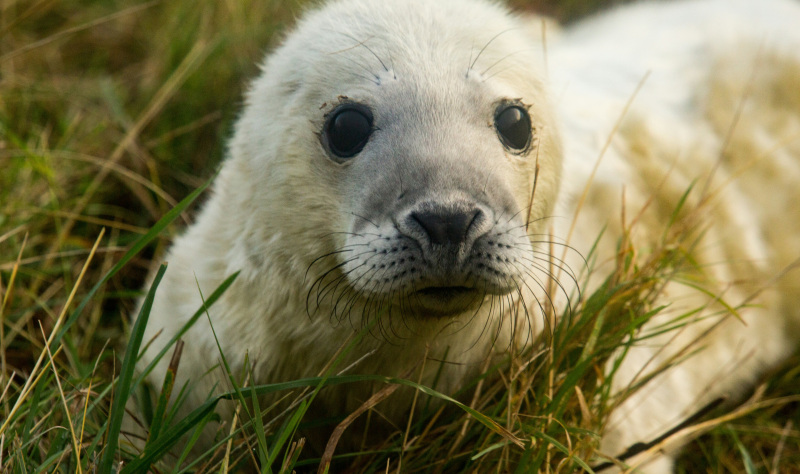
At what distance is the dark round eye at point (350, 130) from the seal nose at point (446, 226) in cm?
49

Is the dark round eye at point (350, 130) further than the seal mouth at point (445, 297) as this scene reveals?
Yes

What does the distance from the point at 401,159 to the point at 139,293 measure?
5.23ft

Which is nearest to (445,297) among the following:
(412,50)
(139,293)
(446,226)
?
(446,226)

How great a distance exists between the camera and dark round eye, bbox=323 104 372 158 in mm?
2428

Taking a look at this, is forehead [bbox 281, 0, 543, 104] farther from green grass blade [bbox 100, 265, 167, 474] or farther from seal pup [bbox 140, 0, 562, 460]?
green grass blade [bbox 100, 265, 167, 474]

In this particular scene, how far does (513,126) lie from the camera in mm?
2539

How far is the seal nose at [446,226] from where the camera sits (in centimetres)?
204

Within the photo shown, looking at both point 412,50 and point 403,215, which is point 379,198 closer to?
point 403,215

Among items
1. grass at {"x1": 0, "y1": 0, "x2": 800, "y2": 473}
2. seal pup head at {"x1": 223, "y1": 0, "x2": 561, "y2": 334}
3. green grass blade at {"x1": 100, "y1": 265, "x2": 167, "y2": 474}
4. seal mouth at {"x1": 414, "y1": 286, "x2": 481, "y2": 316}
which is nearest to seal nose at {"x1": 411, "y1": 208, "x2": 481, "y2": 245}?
seal pup head at {"x1": 223, "y1": 0, "x2": 561, "y2": 334}

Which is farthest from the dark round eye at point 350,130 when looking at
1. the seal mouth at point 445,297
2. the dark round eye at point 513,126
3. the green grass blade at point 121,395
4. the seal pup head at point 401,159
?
the green grass blade at point 121,395

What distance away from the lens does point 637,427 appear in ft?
9.72

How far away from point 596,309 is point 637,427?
27.1 inches

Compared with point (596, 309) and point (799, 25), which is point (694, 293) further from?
point (799, 25)

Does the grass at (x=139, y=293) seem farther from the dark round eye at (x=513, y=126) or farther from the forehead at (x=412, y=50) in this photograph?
the forehead at (x=412, y=50)
